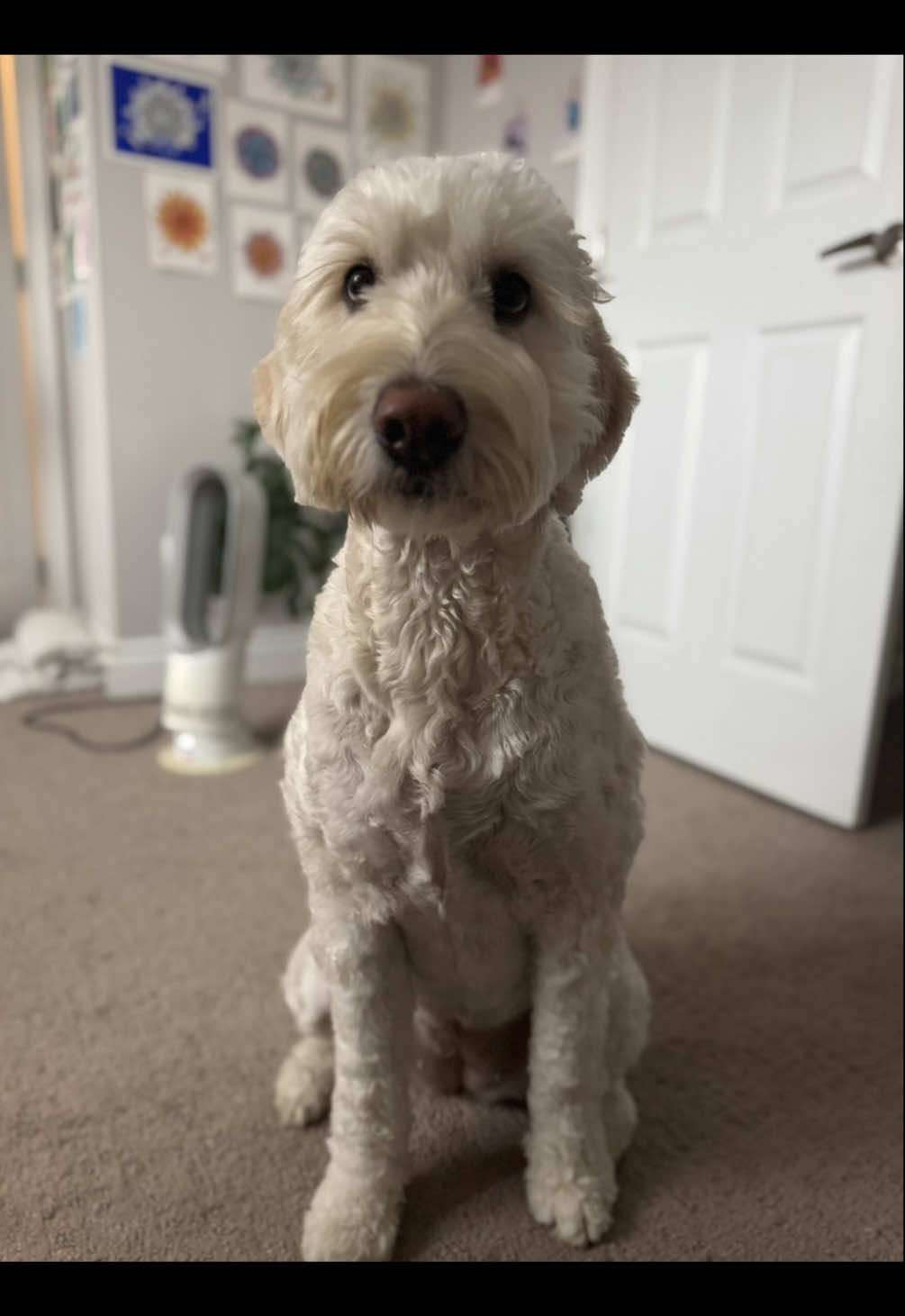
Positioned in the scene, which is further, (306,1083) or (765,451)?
(765,451)

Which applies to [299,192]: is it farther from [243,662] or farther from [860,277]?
[860,277]

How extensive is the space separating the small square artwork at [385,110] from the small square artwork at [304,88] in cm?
10

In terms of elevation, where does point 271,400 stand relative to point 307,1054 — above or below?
above

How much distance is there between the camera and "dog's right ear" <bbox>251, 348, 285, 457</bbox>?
58cm

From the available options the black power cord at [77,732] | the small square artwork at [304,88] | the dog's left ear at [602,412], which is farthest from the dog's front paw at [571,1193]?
the small square artwork at [304,88]

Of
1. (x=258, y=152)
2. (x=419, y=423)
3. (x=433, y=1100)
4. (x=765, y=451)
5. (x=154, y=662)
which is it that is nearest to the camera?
(x=419, y=423)

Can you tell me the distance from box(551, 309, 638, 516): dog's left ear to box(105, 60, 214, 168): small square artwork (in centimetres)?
101

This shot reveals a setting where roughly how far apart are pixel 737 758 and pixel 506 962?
4.10 ft

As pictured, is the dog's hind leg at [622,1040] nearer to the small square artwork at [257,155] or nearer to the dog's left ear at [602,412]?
the dog's left ear at [602,412]

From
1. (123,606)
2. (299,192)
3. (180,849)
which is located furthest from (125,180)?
(180,849)

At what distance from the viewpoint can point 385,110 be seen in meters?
2.43

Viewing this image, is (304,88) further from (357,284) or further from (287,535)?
(357,284)

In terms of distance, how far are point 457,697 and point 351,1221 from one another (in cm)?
56

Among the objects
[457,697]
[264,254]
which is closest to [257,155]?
[264,254]
